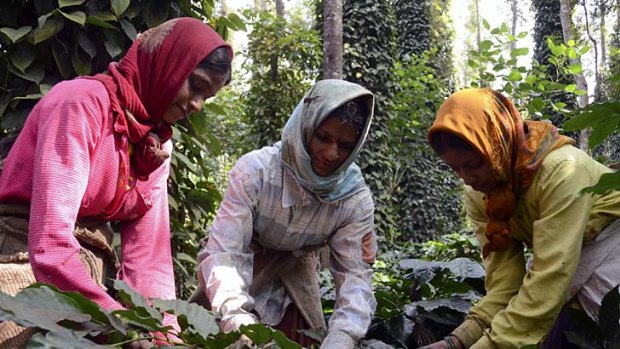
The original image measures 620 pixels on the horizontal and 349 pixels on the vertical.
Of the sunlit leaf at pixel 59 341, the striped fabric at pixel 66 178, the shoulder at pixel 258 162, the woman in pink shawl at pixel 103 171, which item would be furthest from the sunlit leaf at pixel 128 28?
the sunlit leaf at pixel 59 341

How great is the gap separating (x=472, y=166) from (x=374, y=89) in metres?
8.05

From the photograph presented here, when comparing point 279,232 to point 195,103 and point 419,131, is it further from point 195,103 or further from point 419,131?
point 419,131

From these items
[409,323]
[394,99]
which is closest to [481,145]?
[409,323]

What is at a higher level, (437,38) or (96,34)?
(96,34)

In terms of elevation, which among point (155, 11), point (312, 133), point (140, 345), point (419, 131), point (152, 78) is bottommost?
point (419, 131)

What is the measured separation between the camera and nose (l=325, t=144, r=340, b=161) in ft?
7.53

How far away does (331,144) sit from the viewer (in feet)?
7.59

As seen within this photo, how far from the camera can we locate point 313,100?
2340 mm

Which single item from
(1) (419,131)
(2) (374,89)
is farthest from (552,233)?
(1) (419,131)

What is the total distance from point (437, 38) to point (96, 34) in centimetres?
1469

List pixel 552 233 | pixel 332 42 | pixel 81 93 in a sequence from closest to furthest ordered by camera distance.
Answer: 1. pixel 81 93
2. pixel 552 233
3. pixel 332 42

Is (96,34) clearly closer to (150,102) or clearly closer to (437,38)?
(150,102)

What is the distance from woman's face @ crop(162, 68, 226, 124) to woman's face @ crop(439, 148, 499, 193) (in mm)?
829

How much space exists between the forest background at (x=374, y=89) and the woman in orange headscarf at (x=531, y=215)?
16cm
